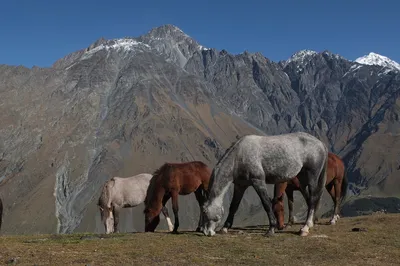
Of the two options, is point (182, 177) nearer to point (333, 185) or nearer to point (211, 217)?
point (211, 217)

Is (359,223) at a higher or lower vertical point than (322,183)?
lower

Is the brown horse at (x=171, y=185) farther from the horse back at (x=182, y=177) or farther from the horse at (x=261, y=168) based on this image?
the horse at (x=261, y=168)

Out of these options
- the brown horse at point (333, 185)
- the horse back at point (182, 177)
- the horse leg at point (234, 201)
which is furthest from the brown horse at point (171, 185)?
the brown horse at point (333, 185)

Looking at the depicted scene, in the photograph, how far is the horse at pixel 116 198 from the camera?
25.5 metres

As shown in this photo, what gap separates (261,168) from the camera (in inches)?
680

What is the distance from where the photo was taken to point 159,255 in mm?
13477

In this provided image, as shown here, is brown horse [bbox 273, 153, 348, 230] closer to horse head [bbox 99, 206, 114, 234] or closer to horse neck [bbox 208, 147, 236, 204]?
horse neck [bbox 208, 147, 236, 204]

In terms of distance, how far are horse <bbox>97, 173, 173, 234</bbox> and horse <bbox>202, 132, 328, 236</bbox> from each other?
850cm

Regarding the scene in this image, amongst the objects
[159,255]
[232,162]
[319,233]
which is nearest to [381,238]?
[319,233]

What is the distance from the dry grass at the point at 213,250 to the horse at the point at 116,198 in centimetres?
745

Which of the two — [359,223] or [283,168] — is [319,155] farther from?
[359,223]

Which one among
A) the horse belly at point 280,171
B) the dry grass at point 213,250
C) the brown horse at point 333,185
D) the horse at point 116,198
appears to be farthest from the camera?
the horse at point 116,198

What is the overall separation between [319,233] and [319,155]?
345cm

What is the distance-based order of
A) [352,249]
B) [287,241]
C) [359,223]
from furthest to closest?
[359,223]
[287,241]
[352,249]
